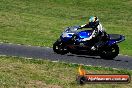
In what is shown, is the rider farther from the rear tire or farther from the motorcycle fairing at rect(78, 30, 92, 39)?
the rear tire

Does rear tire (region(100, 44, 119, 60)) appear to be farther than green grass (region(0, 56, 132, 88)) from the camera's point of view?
Yes

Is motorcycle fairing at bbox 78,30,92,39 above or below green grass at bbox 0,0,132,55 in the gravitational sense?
above

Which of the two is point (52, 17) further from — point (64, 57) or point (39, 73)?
point (39, 73)

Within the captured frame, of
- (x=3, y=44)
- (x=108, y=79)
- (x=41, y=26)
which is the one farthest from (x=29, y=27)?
(x=108, y=79)

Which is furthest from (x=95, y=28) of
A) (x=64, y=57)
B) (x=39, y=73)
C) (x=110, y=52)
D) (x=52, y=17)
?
(x=52, y=17)

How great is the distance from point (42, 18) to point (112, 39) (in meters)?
18.5

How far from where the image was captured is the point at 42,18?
3825cm

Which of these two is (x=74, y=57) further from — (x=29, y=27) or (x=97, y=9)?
(x=97, y=9)

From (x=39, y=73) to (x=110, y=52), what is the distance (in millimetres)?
5711

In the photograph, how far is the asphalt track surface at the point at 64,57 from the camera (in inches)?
765

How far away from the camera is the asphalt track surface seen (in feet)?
63.8

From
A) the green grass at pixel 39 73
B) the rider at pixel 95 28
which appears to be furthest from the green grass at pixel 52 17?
the green grass at pixel 39 73

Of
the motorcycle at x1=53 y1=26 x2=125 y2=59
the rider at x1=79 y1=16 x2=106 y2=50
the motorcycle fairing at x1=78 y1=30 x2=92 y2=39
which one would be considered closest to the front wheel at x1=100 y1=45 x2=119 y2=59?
the motorcycle at x1=53 y1=26 x2=125 y2=59

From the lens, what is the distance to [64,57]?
20.2m
